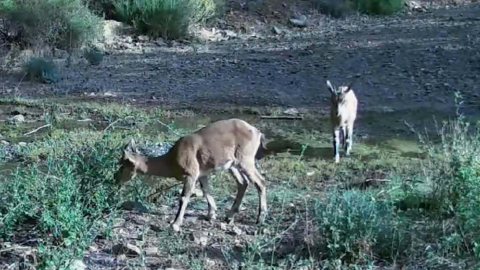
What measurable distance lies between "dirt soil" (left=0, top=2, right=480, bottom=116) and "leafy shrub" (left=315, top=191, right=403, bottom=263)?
7228 mm

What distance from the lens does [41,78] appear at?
16000 millimetres

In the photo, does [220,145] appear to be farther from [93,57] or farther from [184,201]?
[93,57]

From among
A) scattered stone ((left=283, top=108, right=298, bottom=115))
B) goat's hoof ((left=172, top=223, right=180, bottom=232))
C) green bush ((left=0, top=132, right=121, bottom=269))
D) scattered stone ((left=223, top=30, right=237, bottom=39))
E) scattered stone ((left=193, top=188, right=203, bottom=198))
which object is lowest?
scattered stone ((left=223, top=30, right=237, bottom=39))

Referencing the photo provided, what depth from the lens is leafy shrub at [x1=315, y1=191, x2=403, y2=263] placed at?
6426mm

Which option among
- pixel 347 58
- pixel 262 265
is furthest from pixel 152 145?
pixel 347 58

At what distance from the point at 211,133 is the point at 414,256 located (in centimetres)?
202

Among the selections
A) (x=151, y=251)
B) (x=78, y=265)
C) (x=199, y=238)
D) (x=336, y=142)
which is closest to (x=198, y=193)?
(x=199, y=238)

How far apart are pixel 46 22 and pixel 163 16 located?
2.94 metres

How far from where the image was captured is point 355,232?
21.1ft

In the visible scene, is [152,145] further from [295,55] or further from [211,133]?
[295,55]

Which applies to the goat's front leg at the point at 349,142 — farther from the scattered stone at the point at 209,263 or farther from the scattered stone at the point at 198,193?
the scattered stone at the point at 209,263

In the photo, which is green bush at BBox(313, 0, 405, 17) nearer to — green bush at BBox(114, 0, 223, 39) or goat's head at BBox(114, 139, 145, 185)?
green bush at BBox(114, 0, 223, 39)

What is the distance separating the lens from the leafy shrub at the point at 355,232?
6426 millimetres

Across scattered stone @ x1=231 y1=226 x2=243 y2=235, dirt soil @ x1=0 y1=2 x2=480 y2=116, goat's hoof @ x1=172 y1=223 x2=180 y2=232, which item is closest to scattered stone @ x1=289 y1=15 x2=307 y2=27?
dirt soil @ x1=0 y1=2 x2=480 y2=116
